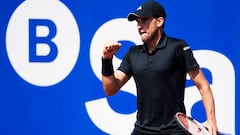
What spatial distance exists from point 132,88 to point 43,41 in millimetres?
665

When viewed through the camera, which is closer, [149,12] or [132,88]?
[149,12]

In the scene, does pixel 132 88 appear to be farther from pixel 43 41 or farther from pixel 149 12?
pixel 149 12

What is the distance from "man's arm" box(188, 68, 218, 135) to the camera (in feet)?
7.48

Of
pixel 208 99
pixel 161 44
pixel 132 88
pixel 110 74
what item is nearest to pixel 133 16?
pixel 161 44

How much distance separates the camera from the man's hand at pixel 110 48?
7.45 feet

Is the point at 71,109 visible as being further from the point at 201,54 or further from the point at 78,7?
the point at 201,54

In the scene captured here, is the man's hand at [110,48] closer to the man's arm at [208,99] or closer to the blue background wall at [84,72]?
the man's arm at [208,99]

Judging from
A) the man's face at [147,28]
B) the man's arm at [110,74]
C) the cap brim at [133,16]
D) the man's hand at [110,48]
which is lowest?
the man's arm at [110,74]

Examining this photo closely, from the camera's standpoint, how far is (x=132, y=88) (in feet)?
10.8

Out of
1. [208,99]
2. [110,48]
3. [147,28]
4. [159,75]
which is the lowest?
[208,99]

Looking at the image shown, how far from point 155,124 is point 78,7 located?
47.6 inches

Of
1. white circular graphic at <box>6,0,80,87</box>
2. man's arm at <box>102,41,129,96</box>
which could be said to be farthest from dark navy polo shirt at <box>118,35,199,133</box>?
white circular graphic at <box>6,0,80,87</box>

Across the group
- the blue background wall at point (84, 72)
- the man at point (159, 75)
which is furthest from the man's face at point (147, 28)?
the blue background wall at point (84, 72)

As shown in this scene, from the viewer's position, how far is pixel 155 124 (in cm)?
238
